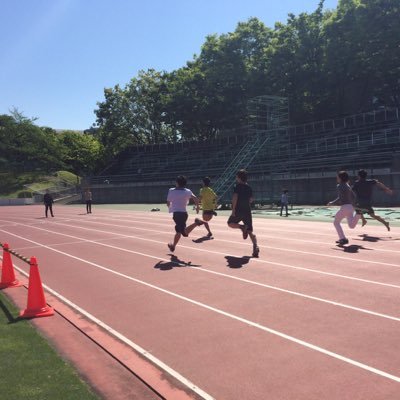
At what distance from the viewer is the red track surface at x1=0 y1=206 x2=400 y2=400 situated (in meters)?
4.36

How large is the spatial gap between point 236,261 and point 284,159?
3062cm

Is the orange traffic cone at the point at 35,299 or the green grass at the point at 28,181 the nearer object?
the orange traffic cone at the point at 35,299

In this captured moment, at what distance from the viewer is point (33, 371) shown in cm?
454

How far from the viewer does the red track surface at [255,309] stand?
14.3ft

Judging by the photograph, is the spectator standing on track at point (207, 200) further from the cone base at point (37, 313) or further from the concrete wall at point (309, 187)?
the concrete wall at point (309, 187)

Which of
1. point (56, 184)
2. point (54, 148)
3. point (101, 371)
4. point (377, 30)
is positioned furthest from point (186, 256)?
point (54, 148)

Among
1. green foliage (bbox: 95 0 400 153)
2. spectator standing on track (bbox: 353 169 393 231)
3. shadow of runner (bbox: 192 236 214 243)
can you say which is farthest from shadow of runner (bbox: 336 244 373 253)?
green foliage (bbox: 95 0 400 153)

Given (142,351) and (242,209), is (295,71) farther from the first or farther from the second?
(142,351)

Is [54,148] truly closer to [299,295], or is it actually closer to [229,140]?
[229,140]

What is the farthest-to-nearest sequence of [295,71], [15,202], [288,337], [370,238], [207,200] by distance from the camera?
[15,202], [295,71], [207,200], [370,238], [288,337]

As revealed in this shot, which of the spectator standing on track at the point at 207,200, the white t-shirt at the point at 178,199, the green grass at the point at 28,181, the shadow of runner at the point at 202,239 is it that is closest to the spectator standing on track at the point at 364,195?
the spectator standing on track at the point at 207,200

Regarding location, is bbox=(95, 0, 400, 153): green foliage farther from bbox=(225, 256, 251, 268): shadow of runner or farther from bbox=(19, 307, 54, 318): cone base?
bbox=(19, 307, 54, 318): cone base

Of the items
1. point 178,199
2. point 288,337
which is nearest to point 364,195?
point 178,199

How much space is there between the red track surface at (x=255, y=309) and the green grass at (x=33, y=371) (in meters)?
0.72
